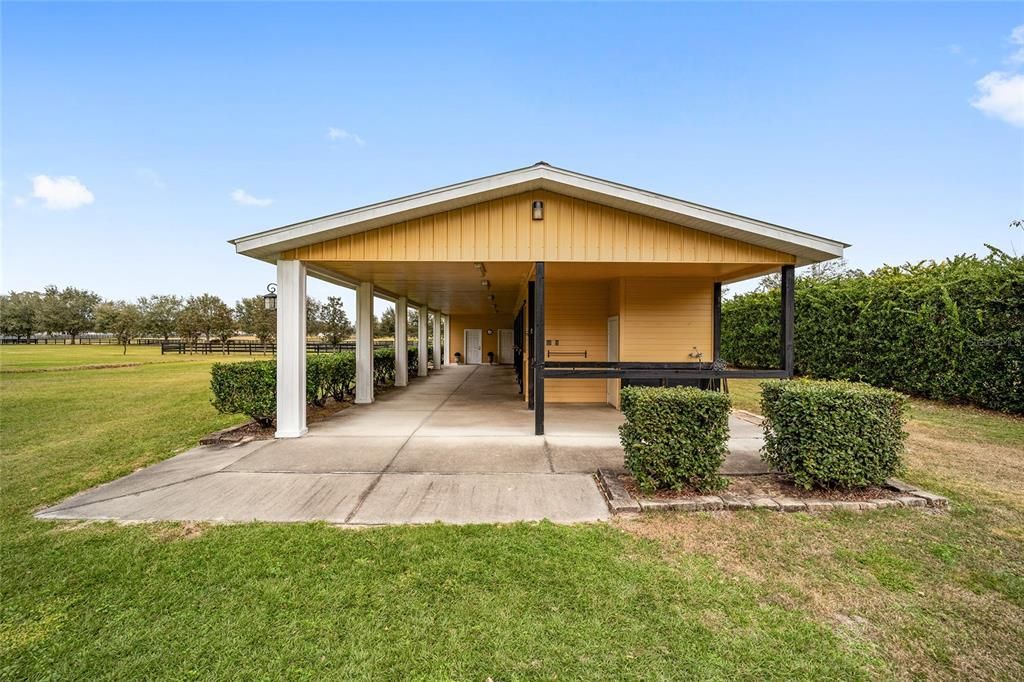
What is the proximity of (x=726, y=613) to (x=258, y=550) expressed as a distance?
3.10 m

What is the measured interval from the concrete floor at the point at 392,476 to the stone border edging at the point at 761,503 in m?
0.24

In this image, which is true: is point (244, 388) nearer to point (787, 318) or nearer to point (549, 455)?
point (549, 455)

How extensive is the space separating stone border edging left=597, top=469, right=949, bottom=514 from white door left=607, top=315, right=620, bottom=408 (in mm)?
5194

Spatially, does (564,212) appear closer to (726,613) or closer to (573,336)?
(573,336)

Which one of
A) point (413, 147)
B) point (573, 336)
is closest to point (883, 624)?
point (573, 336)

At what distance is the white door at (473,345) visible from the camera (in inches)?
953

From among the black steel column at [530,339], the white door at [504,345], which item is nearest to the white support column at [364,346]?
the black steel column at [530,339]

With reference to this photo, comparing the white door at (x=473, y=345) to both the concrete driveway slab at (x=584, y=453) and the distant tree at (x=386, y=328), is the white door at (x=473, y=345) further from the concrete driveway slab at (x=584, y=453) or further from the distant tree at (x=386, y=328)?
the distant tree at (x=386, y=328)

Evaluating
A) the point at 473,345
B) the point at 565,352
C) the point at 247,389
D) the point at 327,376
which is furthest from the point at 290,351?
the point at 473,345

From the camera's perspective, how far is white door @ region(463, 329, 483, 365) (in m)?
24.2

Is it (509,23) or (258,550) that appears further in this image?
(509,23)

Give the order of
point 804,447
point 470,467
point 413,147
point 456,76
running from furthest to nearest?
point 413,147 → point 456,76 → point 470,467 → point 804,447

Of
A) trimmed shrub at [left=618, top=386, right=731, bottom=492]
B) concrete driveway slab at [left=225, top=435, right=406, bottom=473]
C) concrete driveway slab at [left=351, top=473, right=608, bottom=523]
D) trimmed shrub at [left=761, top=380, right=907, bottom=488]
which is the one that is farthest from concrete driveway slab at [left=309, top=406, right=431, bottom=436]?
trimmed shrub at [left=761, top=380, right=907, bottom=488]

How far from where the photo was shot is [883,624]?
7.62ft
